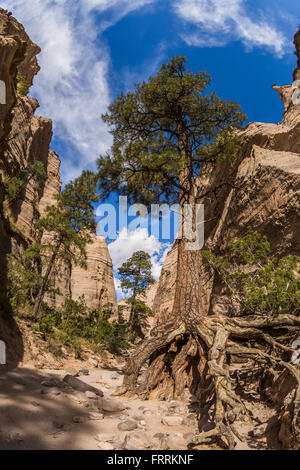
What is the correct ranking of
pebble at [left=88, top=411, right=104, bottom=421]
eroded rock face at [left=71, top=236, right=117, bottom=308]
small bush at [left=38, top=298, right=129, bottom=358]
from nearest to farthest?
pebble at [left=88, top=411, right=104, bottom=421] → small bush at [left=38, top=298, right=129, bottom=358] → eroded rock face at [left=71, top=236, right=117, bottom=308]

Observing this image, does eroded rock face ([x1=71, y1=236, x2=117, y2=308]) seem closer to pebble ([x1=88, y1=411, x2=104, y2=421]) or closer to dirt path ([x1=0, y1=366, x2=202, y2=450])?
dirt path ([x1=0, y1=366, x2=202, y2=450])

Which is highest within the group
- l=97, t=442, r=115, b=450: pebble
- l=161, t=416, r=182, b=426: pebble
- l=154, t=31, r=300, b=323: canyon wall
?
l=154, t=31, r=300, b=323: canyon wall

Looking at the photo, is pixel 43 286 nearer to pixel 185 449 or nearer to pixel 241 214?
pixel 241 214

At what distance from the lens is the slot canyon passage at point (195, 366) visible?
3523 millimetres

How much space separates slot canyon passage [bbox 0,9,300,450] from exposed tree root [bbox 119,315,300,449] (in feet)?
0.10

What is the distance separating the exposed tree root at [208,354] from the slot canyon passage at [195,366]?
29 mm

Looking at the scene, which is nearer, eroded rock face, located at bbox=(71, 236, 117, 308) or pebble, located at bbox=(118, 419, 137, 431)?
pebble, located at bbox=(118, 419, 137, 431)

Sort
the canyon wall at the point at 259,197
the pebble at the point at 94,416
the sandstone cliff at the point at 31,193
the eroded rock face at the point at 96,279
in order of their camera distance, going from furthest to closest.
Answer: the eroded rock face at the point at 96,279
the sandstone cliff at the point at 31,193
the canyon wall at the point at 259,197
the pebble at the point at 94,416

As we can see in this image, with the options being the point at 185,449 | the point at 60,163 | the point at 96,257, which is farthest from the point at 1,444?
the point at 60,163

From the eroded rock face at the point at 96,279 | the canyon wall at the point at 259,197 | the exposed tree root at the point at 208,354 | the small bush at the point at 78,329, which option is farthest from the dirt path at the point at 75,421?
the eroded rock face at the point at 96,279

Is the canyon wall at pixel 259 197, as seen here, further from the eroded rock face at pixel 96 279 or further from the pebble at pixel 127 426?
the eroded rock face at pixel 96 279

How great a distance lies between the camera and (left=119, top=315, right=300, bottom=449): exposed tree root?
16.8 ft

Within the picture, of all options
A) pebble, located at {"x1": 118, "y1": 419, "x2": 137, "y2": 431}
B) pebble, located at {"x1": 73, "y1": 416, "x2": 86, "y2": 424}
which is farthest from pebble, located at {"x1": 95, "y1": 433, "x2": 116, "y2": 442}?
pebble, located at {"x1": 73, "y1": 416, "x2": 86, "y2": 424}

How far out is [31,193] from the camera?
2711 cm
